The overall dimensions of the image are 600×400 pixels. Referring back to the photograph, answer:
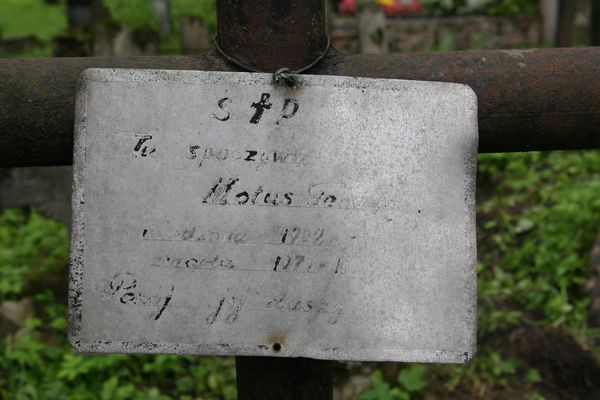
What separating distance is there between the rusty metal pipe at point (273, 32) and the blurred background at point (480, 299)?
18.1 inches

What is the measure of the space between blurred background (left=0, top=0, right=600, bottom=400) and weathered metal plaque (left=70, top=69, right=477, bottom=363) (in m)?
0.39

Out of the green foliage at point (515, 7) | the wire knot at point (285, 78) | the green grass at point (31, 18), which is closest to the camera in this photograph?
the wire knot at point (285, 78)

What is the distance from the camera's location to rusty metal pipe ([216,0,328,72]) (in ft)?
3.49

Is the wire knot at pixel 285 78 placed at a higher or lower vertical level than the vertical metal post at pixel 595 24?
higher

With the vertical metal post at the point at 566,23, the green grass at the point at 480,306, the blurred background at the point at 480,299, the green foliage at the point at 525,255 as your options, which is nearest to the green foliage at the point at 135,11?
the blurred background at the point at 480,299

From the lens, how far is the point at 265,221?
1.02 meters

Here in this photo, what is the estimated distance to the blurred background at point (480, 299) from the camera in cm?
246

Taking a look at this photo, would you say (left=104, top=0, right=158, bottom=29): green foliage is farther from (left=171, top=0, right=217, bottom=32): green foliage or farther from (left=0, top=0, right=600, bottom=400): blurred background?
(left=0, top=0, right=600, bottom=400): blurred background

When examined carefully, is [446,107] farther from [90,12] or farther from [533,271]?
[90,12]

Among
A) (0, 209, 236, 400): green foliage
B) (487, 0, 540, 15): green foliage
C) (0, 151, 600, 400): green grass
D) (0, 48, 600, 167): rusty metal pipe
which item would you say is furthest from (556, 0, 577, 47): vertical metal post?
(0, 48, 600, 167): rusty metal pipe

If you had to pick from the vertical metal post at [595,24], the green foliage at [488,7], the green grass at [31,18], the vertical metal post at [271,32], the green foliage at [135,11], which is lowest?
the green grass at [31,18]

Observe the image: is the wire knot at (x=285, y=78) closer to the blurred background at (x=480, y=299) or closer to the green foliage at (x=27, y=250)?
the blurred background at (x=480, y=299)

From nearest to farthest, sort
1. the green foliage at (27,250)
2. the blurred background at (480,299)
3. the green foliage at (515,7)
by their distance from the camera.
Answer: the blurred background at (480,299), the green foliage at (27,250), the green foliage at (515,7)

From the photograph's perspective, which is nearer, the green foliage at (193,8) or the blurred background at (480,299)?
the blurred background at (480,299)
